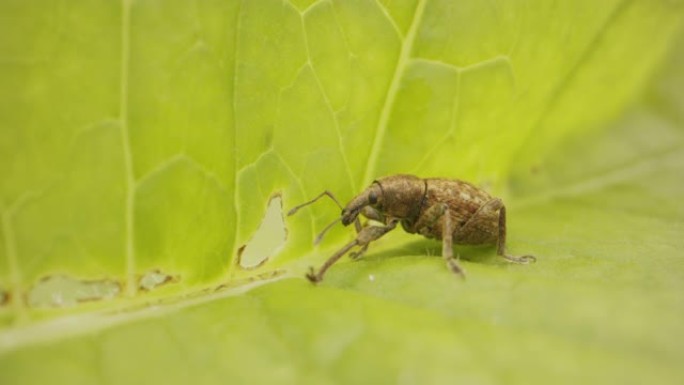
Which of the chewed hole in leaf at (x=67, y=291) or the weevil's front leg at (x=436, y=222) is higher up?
the chewed hole in leaf at (x=67, y=291)

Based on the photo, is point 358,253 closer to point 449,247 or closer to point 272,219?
point 449,247

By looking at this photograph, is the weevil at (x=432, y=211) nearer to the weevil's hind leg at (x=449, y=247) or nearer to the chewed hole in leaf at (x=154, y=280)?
the weevil's hind leg at (x=449, y=247)

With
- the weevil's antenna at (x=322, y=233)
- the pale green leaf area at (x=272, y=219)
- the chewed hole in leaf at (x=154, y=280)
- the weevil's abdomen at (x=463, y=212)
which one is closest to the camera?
the pale green leaf area at (x=272, y=219)

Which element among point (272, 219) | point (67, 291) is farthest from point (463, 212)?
point (67, 291)

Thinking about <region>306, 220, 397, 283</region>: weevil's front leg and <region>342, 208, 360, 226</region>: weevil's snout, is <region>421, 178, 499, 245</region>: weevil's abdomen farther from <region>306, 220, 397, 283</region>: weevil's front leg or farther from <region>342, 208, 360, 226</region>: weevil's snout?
<region>342, 208, 360, 226</region>: weevil's snout

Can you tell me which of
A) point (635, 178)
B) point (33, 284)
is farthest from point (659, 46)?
point (33, 284)

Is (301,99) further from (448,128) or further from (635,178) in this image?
(635,178)

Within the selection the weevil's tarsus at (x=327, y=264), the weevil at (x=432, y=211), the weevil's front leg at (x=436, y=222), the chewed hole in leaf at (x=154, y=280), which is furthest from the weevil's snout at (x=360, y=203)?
the chewed hole in leaf at (x=154, y=280)
